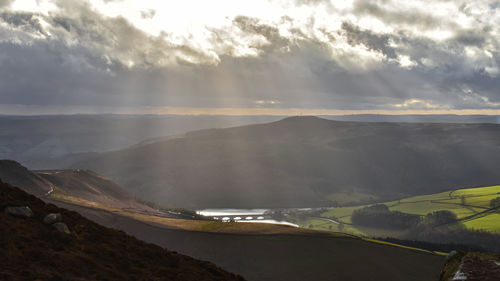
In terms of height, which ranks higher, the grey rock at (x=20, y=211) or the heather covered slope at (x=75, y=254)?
the grey rock at (x=20, y=211)

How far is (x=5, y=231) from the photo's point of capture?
25031 mm

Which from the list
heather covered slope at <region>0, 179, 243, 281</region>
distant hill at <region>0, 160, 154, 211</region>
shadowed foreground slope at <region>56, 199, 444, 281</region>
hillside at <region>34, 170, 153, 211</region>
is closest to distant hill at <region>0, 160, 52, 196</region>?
distant hill at <region>0, 160, 154, 211</region>

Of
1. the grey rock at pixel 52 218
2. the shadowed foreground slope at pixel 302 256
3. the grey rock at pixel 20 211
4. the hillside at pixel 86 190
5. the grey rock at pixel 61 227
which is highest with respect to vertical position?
the grey rock at pixel 20 211

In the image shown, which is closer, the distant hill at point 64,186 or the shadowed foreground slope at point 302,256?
the shadowed foreground slope at point 302,256

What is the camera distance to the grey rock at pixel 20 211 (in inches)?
1116

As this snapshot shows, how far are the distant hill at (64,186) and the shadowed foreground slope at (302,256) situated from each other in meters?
55.1

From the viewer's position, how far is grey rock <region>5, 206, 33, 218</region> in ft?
93.0

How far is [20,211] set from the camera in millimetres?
28656

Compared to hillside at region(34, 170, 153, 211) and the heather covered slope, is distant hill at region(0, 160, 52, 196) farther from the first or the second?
the heather covered slope

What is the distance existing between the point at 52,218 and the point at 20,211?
7.06 feet

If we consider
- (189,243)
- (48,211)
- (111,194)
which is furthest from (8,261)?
(111,194)

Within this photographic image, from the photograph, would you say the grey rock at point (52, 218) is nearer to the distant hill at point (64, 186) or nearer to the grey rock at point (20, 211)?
the grey rock at point (20, 211)

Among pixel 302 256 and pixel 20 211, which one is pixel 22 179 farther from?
pixel 20 211

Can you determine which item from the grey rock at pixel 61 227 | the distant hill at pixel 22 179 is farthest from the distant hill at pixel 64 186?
the grey rock at pixel 61 227
